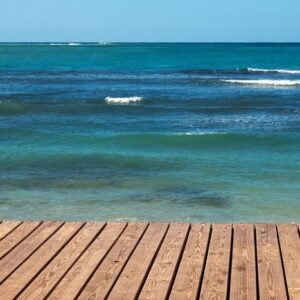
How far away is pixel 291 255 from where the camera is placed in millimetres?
5125

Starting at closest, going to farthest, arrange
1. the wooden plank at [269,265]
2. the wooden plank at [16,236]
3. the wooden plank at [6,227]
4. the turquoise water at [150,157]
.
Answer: the wooden plank at [269,265] < the wooden plank at [16,236] < the wooden plank at [6,227] < the turquoise water at [150,157]

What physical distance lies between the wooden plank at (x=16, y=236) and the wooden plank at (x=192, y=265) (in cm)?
143

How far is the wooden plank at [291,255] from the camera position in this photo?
14.7 feet

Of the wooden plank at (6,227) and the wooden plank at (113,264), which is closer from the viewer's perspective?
the wooden plank at (113,264)

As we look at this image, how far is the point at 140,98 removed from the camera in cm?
2709

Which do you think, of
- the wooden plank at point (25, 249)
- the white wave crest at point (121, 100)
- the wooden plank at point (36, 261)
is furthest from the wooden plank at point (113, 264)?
the white wave crest at point (121, 100)

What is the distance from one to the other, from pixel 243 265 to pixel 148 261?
2.38ft

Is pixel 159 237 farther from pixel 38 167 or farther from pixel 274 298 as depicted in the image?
pixel 38 167

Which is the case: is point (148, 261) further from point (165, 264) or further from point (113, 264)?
point (113, 264)

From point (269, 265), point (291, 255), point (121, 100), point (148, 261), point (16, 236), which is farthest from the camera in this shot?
point (121, 100)

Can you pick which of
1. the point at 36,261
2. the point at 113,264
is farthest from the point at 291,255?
the point at 36,261

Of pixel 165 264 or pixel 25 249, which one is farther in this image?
pixel 25 249

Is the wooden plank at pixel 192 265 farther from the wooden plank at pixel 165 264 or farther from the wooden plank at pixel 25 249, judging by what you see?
the wooden plank at pixel 25 249

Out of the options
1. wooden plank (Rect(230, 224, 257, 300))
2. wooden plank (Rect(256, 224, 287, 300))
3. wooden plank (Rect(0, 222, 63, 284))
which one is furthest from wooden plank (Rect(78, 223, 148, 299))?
wooden plank (Rect(256, 224, 287, 300))
